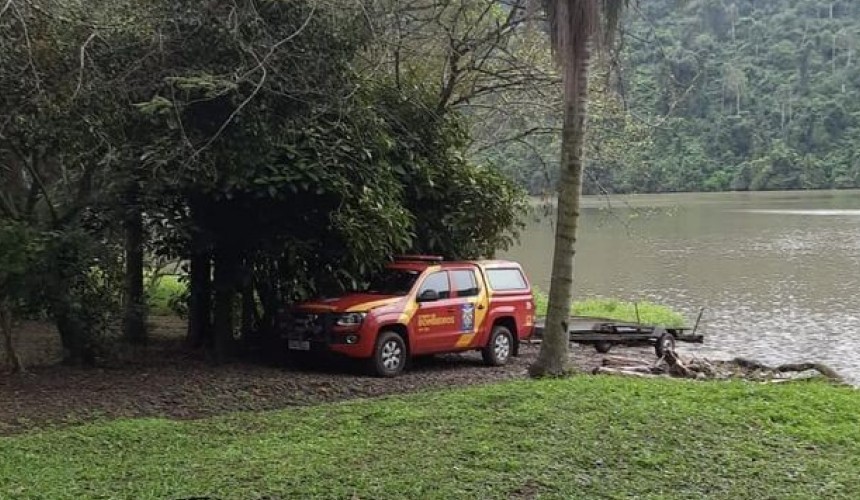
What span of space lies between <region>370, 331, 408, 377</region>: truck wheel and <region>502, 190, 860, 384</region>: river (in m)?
5.29

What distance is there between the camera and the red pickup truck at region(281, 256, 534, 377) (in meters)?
12.3

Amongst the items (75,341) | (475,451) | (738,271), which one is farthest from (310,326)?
(738,271)

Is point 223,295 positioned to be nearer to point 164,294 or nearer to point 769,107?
point 164,294

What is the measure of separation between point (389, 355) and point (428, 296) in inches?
38.9

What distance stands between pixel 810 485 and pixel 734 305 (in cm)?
2214

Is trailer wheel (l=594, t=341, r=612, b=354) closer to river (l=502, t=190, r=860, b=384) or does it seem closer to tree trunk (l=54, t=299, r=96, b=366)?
river (l=502, t=190, r=860, b=384)

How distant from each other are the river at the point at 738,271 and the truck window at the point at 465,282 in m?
3.58

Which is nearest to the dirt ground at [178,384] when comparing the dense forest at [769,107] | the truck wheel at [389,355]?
the truck wheel at [389,355]

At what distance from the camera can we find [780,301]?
28891 mm

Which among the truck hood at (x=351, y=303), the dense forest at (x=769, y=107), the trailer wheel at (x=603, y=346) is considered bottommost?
the trailer wheel at (x=603, y=346)

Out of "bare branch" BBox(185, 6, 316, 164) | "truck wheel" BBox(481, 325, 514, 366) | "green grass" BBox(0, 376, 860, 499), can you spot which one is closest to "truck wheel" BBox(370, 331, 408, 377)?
"truck wheel" BBox(481, 325, 514, 366)

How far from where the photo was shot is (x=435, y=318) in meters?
13.1

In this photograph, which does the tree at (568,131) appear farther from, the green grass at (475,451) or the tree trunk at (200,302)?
the tree trunk at (200,302)

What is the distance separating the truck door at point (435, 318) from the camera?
12.9m
